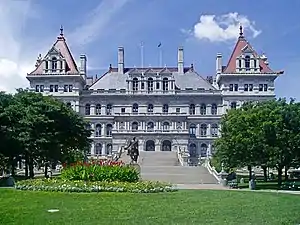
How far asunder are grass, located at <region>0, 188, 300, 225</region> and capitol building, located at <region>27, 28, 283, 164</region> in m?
63.8

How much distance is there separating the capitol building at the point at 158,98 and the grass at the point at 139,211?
63797mm

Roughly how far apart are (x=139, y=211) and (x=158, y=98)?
237ft

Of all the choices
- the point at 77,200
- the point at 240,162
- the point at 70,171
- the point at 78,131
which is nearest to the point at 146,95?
the point at 78,131

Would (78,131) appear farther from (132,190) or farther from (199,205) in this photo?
(199,205)

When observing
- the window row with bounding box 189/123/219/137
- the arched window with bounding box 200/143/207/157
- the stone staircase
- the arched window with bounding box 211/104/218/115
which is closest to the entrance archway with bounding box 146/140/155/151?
the window row with bounding box 189/123/219/137

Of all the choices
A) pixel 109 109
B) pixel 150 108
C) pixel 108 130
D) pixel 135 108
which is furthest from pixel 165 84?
pixel 108 130

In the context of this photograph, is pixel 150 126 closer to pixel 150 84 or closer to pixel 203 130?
pixel 150 84

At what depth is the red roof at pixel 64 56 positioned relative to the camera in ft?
287

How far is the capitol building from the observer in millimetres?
85188

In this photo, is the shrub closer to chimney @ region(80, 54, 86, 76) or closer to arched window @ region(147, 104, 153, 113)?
arched window @ region(147, 104, 153, 113)

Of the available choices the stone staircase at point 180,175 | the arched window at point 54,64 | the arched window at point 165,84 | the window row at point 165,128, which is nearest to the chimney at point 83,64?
the arched window at point 54,64

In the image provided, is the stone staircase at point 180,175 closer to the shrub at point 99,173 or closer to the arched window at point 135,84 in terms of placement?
the shrub at point 99,173

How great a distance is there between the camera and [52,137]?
1778 inches

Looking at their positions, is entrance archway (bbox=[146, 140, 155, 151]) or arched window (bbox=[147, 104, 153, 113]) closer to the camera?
entrance archway (bbox=[146, 140, 155, 151])
